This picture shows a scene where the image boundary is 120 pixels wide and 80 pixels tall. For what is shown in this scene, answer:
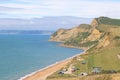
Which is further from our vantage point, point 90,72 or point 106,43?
point 106,43

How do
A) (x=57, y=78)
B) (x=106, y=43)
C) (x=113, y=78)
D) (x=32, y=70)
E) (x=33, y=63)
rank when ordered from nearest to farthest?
(x=113, y=78)
(x=57, y=78)
(x=32, y=70)
(x=33, y=63)
(x=106, y=43)

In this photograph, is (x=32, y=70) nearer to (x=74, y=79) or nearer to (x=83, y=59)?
(x=83, y=59)

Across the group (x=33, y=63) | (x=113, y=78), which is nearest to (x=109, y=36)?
(x=33, y=63)

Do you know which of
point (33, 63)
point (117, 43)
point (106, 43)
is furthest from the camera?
point (106, 43)

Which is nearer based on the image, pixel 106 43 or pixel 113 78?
pixel 113 78

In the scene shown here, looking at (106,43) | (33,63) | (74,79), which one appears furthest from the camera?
(106,43)

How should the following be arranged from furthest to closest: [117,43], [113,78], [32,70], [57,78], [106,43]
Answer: [106,43]
[117,43]
[32,70]
[57,78]
[113,78]

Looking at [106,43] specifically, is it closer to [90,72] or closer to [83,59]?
[83,59]

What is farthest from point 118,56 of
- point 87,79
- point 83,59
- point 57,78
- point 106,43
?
point 106,43
